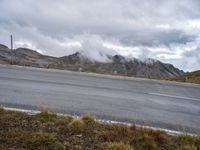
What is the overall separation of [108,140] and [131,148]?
1.97 ft

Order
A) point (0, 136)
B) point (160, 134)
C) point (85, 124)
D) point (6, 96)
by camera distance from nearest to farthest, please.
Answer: point (0, 136), point (160, 134), point (85, 124), point (6, 96)

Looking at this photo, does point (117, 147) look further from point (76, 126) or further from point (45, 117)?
point (45, 117)

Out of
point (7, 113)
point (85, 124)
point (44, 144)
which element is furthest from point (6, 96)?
point (44, 144)

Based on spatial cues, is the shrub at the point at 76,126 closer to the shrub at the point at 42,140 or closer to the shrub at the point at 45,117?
the shrub at the point at 45,117

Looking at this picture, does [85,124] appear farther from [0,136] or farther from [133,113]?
[133,113]

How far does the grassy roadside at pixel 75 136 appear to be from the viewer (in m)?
5.96

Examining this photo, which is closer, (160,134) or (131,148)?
(131,148)

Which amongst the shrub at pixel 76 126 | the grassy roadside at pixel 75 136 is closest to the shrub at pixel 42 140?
the grassy roadside at pixel 75 136

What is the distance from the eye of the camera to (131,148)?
592 centimetres

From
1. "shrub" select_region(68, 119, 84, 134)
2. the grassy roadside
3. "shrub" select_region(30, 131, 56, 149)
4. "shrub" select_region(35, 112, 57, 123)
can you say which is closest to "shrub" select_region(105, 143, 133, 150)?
the grassy roadside

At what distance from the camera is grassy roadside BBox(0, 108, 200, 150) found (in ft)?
19.6

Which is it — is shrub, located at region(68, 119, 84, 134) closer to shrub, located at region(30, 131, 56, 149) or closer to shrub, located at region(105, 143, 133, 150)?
shrub, located at region(30, 131, 56, 149)

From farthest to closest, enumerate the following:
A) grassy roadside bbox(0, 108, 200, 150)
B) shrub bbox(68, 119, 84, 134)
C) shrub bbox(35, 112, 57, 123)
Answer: shrub bbox(35, 112, 57, 123) < shrub bbox(68, 119, 84, 134) < grassy roadside bbox(0, 108, 200, 150)

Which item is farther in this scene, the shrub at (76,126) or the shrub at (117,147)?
the shrub at (76,126)
